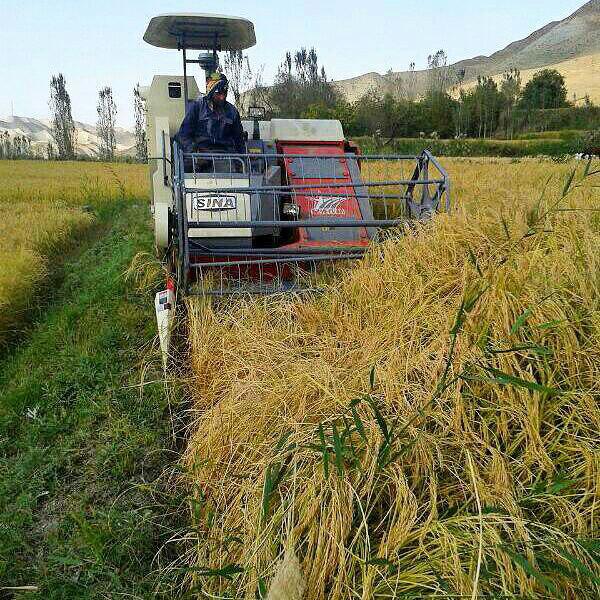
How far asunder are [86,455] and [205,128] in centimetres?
326

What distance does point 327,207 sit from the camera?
17.9ft

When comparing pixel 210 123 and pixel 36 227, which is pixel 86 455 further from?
pixel 36 227

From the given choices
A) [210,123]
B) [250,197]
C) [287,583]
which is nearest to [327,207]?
[250,197]

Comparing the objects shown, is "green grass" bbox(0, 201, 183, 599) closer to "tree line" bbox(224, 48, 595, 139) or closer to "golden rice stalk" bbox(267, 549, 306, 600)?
"golden rice stalk" bbox(267, 549, 306, 600)

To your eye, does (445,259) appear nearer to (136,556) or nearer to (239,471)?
(239,471)

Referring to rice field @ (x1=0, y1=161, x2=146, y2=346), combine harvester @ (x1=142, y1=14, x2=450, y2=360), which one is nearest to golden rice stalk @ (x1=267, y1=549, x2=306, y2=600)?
combine harvester @ (x1=142, y1=14, x2=450, y2=360)

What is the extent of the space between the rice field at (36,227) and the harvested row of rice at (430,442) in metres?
3.20

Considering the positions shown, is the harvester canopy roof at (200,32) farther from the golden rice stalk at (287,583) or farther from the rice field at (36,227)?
the golden rice stalk at (287,583)

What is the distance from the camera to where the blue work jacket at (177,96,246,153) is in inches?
221

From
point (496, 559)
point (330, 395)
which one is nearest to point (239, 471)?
point (330, 395)

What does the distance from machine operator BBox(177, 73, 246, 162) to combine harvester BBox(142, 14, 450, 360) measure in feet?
0.54

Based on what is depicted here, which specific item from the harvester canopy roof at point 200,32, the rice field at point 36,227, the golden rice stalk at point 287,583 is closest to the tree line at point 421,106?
the rice field at point 36,227

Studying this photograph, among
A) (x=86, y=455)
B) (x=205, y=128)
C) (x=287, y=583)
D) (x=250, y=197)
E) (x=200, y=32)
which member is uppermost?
(x=200, y=32)

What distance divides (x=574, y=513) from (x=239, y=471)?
4.27ft
